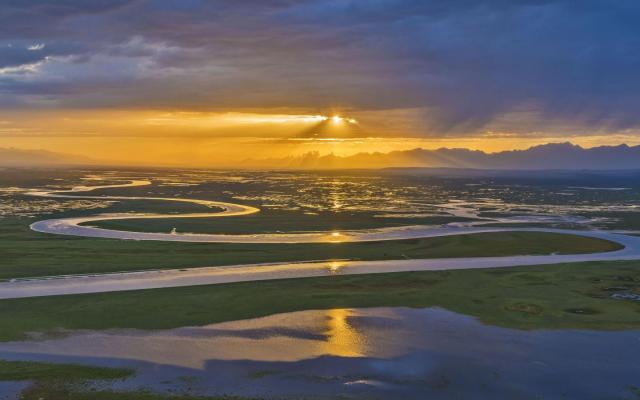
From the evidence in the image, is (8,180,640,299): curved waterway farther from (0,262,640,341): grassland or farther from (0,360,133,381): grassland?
(0,360,133,381): grassland

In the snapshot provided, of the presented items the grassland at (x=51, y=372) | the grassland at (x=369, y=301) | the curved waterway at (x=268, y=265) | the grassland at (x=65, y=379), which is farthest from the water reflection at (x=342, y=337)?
the curved waterway at (x=268, y=265)

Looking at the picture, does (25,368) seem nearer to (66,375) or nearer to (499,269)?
(66,375)

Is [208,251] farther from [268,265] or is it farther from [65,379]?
[65,379]

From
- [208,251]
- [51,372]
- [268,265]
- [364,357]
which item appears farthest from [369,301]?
[208,251]

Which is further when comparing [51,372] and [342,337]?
[342,337]

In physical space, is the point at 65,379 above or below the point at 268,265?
below

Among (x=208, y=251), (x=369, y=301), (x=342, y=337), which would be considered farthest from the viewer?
(x=208, y=251)
